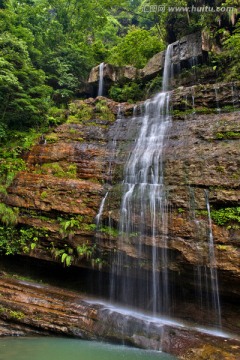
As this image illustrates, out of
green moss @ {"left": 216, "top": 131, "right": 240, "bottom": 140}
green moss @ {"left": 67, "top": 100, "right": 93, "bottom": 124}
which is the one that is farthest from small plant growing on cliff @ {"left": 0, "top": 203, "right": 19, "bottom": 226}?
green moss @ {"left": 216, "top": 131, "right": 240, "bottom": 140}

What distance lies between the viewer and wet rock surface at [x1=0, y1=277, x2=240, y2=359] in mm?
6309

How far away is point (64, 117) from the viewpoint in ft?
47.2

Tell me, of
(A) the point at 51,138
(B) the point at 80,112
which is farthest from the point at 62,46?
(A) the point at 51,138

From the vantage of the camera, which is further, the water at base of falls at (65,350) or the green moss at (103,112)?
the green moss at (103,112)

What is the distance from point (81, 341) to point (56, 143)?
7.70 m

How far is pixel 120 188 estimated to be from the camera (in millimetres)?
9680

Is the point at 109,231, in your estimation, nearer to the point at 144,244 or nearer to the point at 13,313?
the point at 144,244

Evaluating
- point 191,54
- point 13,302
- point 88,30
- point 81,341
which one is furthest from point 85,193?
point 88,30

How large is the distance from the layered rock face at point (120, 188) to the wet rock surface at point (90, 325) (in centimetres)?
134

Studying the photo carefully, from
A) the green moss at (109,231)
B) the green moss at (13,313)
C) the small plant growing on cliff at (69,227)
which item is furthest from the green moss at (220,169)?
the green moss at (13,313)

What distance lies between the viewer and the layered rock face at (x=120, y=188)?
7.57m

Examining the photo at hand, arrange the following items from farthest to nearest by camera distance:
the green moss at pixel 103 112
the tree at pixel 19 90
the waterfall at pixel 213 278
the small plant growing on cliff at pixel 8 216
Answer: the green moss at pixel 103 112, the tree at pixel 19 90, the small plant growing on cliff at pixel 8 216, the waterfall at pixel 213 278

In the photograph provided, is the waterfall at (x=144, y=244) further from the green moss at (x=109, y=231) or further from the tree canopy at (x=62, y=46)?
the tree canopy at (x=62, y=46)

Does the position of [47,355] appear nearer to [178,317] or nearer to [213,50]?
[178,317]
